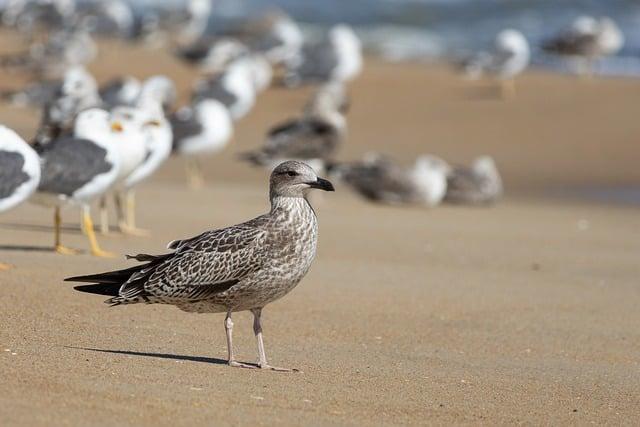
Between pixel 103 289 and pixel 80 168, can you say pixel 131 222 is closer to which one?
pixel 80 168

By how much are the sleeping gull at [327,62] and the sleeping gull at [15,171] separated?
676 inches

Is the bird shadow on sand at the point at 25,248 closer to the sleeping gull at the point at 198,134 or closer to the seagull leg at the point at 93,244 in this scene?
the seagull leg at the point at 93,244

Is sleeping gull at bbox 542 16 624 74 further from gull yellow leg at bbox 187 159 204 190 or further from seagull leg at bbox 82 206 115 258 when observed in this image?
seagull leg at bbox 82 206 115 258

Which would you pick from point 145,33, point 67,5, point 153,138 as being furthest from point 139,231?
point 67,5

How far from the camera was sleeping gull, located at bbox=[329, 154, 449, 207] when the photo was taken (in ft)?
55.0

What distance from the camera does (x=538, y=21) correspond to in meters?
40.8

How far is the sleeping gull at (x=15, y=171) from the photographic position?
10211 mm

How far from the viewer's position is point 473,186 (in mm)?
17203

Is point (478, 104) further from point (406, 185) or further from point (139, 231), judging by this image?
point (139, 231)

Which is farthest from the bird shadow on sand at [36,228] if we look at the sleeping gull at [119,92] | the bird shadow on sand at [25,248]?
the sleeping gull at [119,92]

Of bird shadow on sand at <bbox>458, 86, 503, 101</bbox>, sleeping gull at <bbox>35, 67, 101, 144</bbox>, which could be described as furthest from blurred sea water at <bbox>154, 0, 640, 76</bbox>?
sleeping gull at <bbox>35, 67, 101, 144</bbox>

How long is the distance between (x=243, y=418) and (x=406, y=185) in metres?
10.8

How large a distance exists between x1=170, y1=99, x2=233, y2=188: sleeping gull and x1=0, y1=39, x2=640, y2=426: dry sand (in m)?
0.42

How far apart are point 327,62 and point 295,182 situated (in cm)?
2042
